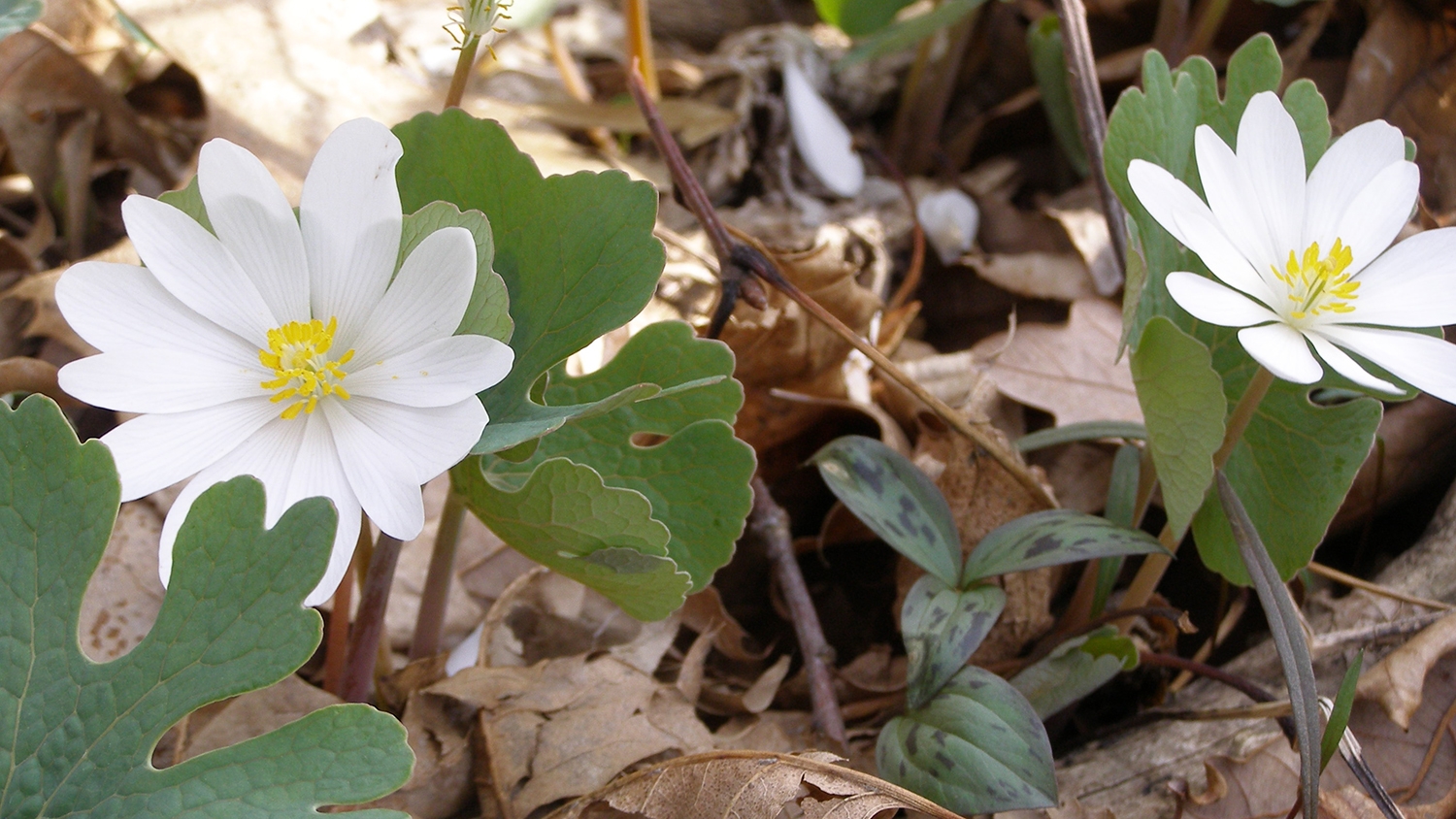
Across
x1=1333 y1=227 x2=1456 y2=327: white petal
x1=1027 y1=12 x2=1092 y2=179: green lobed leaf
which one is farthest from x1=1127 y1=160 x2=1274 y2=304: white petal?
x1=1027 y1=12 x2=1092 y2=179: green lobed leaf

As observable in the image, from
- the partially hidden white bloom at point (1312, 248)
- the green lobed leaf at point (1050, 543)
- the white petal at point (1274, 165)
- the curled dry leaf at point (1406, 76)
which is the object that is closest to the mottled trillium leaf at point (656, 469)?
the green lobed leaf at point (1050, 543)

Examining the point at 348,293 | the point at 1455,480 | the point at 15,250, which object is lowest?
the point at 1455,480

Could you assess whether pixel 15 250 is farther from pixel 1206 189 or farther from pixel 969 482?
pixel 1206 189

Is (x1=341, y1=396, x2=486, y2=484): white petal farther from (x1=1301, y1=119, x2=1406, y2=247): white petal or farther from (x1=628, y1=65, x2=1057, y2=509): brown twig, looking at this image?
(x1=1301, y1=119, x2=1406, y2=247): white petal

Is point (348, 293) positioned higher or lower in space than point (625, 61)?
higher

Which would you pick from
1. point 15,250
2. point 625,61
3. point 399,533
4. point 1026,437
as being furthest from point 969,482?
point 15,250

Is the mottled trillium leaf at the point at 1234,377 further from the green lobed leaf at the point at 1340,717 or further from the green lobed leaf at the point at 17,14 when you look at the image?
the green lobed leaf at the point at 17,14
